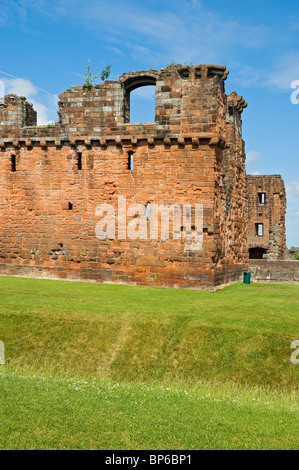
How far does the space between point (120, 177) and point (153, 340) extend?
8.31 metres

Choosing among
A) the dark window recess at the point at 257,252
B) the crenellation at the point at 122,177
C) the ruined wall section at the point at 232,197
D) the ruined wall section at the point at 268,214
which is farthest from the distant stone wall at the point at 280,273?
the dark window recess at the point at 257,252

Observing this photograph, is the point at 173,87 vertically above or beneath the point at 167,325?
above

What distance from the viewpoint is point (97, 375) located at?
29.6 ft

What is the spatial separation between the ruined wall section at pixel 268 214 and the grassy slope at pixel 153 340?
2696 centimetres

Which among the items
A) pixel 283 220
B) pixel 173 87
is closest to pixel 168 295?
pixel 173 87

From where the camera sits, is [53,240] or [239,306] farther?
[53,240]

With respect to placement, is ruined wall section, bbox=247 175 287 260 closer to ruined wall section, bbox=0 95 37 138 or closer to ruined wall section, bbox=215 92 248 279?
ruined wall section, bbox=215 92 248 279

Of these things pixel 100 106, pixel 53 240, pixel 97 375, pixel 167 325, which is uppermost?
pixel 100 106

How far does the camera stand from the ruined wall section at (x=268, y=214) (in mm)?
38250

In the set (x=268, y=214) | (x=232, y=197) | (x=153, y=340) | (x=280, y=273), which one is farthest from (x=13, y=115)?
(x=268, y=214)
